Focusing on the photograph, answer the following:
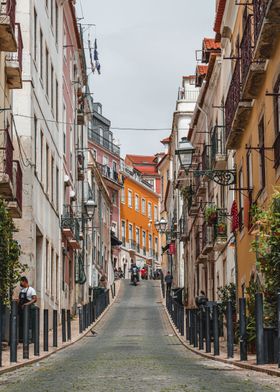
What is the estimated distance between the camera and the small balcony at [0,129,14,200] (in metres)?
21.5

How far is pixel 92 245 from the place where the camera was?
5925 cm

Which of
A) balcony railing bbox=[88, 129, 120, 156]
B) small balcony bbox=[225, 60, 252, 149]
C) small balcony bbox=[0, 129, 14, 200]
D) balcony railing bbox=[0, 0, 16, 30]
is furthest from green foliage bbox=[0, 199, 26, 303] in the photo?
balcony railing bbox=[88, 129, 120, 156]

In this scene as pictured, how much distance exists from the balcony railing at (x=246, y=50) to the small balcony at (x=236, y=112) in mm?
694

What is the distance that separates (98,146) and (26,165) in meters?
67.8

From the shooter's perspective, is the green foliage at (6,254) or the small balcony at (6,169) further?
the small balcony at (6,169)

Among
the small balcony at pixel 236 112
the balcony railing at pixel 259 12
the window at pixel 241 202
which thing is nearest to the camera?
the balcony railing at pixel 259 12

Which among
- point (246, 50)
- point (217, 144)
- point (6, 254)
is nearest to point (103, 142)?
point (217, 144)

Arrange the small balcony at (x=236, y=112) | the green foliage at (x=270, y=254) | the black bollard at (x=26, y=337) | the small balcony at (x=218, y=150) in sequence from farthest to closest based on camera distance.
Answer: the small balcony at (x=218, y=150) → the small balcony at (x=236, y=112) → the black bollard at (x=26, y=337) → the green foliage at (x=270, y=254)

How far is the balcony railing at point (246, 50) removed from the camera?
20.1 metres

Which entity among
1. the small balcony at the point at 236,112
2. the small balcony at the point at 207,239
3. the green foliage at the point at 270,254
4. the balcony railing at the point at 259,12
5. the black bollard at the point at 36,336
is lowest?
the black bollard at the point at 36,336

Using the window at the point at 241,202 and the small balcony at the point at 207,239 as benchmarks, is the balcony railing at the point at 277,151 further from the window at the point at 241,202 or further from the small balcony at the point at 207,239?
the small balcony at the point at 207,239

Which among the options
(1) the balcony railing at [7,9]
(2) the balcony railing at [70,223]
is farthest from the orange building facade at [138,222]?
(1) the balcony railing at [7,9]

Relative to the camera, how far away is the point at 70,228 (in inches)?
1531

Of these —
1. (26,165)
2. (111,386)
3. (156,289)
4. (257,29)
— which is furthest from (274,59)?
(156,289)
